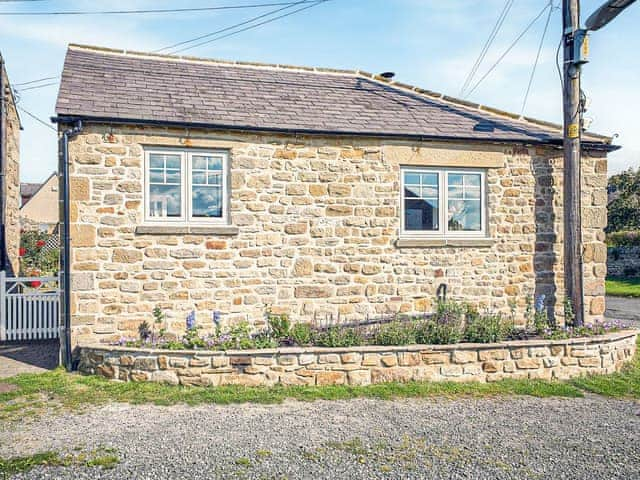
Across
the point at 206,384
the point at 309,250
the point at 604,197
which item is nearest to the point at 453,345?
the point at 309,250

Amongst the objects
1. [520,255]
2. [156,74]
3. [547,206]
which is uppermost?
[156,74]

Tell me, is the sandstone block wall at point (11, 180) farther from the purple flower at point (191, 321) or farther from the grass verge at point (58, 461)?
the grass verge at point (58, 461)

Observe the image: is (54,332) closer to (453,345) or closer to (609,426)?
(453,345)

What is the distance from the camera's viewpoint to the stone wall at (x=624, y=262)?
2492cm

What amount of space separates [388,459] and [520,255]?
19.8 ft

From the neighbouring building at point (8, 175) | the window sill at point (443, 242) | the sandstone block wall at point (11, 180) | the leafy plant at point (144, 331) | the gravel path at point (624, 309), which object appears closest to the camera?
the leafy plant at point (144, 331)

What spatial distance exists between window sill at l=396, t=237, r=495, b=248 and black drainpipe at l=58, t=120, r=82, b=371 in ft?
17.1

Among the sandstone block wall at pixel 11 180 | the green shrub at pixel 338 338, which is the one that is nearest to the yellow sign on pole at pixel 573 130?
the green shrub at pixel 338 338

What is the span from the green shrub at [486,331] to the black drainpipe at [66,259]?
584 centimetres

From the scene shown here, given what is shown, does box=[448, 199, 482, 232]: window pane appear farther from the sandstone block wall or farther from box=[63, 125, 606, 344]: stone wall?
the sandstone block wall

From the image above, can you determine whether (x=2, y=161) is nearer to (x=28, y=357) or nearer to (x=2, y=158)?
(x=2, y=158)

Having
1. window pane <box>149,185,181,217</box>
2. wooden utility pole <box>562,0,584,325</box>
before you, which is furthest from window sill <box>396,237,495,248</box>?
window pane <box>149,185,181,217</box>

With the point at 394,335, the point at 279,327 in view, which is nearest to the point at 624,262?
the point at 394,335

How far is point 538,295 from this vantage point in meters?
9.87
